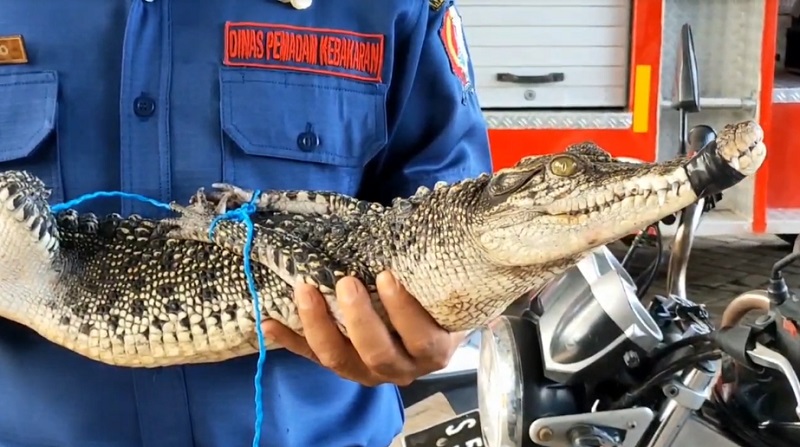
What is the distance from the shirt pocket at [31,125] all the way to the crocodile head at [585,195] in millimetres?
534

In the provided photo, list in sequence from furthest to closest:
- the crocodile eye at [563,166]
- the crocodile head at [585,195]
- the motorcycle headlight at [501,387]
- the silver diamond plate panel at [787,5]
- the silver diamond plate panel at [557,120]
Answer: the silver diamond plate panel at [787,5]
the silver diamond plate panel at [557,120]
the motorcycle headlight at [501,387]
the crocodile eye at [563,166]
the crocodile head at [585,195]

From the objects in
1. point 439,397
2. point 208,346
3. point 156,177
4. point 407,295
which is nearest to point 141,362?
point 208,346

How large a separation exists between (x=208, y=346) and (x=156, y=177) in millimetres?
221

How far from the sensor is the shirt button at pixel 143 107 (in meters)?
1.14

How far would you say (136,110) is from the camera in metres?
1.14

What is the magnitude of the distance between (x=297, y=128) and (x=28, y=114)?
0.33 metres

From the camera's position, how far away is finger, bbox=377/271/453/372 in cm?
103

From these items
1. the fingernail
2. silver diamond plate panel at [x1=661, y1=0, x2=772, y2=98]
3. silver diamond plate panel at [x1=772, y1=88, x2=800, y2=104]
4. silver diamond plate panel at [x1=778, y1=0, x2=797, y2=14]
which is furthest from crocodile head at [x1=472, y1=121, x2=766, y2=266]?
silver diamond plate panel at [x1=778, y1=0, x2=797, y2=14]

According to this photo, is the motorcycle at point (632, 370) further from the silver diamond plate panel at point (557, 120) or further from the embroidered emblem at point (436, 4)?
the silver diamond plate panel at point (557, 120)

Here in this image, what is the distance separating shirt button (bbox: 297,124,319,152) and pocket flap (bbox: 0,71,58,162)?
0.30m

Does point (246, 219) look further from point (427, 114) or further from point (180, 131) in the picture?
point (427, 114)

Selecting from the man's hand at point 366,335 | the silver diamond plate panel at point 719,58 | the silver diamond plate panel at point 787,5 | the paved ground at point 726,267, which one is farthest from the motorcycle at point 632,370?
the silver diamond plate panel at point 787,5

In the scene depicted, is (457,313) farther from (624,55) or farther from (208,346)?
(624,55)

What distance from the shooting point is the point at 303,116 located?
1.24 metres
